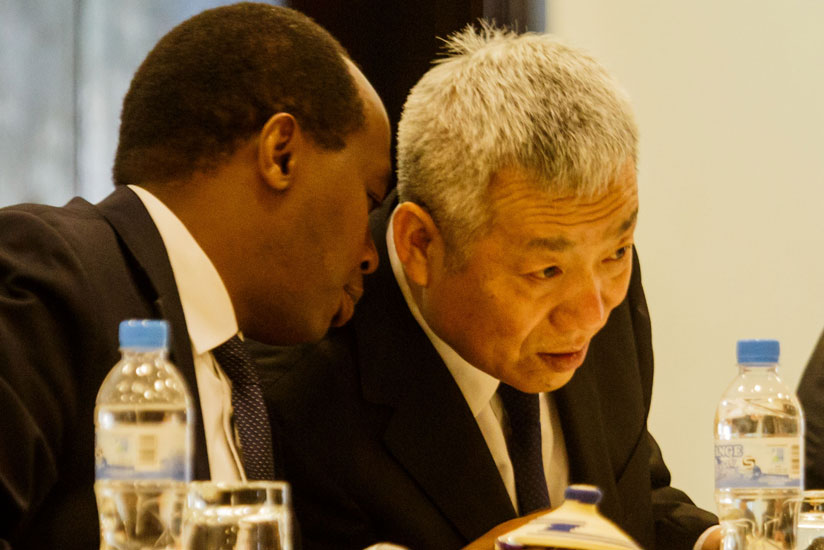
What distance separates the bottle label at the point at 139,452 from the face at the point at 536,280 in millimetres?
807

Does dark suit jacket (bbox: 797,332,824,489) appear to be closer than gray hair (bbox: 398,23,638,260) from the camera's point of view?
No

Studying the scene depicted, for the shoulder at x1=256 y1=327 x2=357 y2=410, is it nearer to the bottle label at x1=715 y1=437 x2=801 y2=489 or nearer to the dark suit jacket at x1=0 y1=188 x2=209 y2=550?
the dark suit jacket at x1=0 y1=188 x2=209 y2=550

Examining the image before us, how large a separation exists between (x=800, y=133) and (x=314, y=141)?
7.72ft

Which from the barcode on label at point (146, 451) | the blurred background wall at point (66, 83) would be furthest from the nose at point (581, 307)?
the blurred background wall at point (66, 83)

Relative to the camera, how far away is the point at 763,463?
1.48 metres

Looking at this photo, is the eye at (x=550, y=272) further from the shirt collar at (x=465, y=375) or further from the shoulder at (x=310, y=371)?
the shoulder at (x=310, y=371)

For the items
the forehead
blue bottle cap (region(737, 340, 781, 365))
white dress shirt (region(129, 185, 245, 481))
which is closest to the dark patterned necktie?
white dress shirt (region(129, 185, 245, 481))

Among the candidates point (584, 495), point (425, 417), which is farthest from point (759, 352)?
point (425, 417)

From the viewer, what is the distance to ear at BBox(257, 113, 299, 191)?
1715 mm

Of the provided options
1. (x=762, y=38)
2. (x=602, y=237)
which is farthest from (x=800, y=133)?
(x=602, y=237)

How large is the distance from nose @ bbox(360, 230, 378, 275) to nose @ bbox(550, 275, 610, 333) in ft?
1.06

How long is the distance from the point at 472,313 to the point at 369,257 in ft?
0.66

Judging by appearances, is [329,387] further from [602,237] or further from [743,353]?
[743,353]

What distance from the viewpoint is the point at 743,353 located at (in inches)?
62.3
